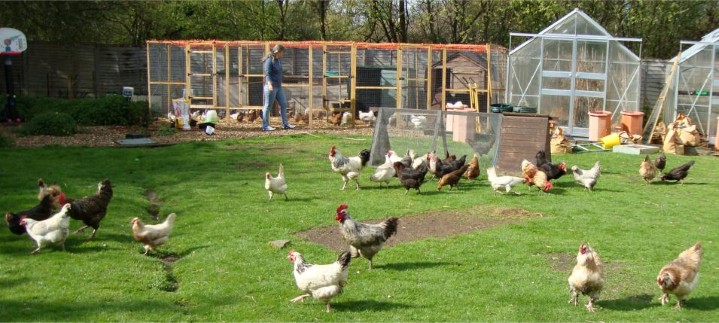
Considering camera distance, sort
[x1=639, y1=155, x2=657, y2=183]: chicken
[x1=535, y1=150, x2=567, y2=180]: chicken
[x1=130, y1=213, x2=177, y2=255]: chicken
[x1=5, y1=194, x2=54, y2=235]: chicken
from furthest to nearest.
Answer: [x1=639, y1=155, x2=657, y2=183]: chicken < [x1=535, y1=150, x2=567, y2=180]: chicken < [x1=5, y1=194, x2=54, y2=235]: chicken < [x1=130, y1=213, x2=177, y2=255]: chicken

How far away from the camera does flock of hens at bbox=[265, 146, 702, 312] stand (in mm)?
7535

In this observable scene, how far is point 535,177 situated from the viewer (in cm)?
1441

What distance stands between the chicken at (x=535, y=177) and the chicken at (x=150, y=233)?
759cm

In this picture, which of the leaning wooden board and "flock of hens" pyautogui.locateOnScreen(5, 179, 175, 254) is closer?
"flock of hens" pyautogui.locateOnScreen(5, 179, 175, 254)

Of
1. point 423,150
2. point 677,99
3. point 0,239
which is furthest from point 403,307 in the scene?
point 677,99

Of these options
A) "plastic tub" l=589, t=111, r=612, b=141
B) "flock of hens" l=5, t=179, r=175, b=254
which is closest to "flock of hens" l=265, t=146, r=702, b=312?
"flock of hens" l=5, t=179, r=175, b=254

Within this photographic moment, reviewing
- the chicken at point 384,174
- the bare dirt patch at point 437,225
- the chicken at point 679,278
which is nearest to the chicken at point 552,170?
the bare dirt patch at point 437,225

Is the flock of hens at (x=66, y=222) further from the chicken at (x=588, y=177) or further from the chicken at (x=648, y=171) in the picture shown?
the chicken at (x=648, y=171)

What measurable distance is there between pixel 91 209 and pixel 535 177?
850 cm

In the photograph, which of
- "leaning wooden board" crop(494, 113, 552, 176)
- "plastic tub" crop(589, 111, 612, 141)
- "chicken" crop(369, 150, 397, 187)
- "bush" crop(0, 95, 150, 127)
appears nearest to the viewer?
"chicken" crop(369, 150, 397, 187)

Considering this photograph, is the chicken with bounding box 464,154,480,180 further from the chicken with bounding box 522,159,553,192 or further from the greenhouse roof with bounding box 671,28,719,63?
the greenhouse roof with bounding box 671,28,719,63

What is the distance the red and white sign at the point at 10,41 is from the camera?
942 inches

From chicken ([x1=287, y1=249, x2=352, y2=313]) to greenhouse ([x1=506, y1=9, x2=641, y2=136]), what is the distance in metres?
18.0

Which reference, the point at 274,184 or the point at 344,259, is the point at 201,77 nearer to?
the point at 274,184
